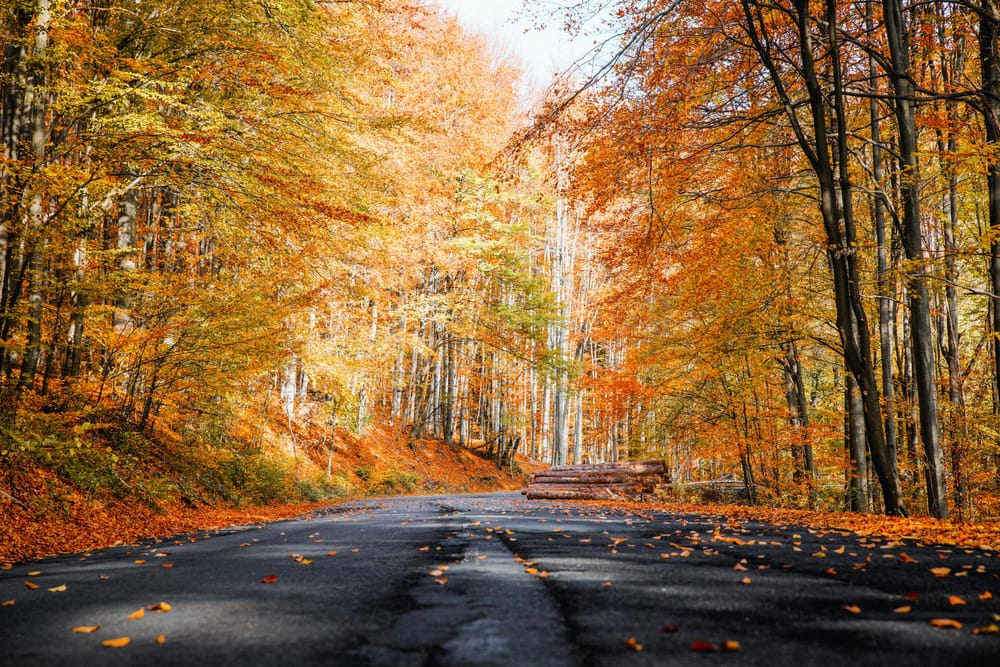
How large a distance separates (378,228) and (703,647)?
13.9m

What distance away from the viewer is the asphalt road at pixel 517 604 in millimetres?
2484

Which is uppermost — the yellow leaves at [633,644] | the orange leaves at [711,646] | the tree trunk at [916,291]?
the tree trunk at [916,291]

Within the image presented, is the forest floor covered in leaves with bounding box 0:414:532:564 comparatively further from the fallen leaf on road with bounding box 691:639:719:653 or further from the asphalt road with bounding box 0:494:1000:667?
the fallen leaf on road with bounding box 691:639:719:653

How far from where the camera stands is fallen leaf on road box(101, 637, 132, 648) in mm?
2682

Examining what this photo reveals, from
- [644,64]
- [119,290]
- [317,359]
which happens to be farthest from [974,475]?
[119,290]

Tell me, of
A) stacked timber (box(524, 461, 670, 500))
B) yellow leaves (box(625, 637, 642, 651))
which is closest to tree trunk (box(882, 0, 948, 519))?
stacked timber (box(524, 461, 670, 500))

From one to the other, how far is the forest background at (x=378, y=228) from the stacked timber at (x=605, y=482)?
162cm

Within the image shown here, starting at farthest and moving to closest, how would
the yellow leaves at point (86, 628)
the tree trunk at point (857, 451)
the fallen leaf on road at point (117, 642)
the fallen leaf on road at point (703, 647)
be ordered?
1. the tree trunk at point (857, 451)
2. the yellow leaves at point (86, 628)
3. the fallen leaf on road at point (117, 642)
4. the fallen leaf on road at point (703, 647)

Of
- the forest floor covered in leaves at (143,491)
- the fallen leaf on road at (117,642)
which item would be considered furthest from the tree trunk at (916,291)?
the forest floor covered in leaves at (143,491)

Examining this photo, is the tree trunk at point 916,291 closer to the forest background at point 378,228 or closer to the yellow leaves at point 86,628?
the forest background at point 378,228

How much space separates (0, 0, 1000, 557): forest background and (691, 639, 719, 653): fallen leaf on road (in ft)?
22.6

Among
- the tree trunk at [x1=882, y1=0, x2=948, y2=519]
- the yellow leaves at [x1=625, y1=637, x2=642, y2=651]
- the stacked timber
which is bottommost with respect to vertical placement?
the stacked timber

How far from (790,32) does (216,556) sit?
40.0 ft

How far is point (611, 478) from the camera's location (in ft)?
53.0
